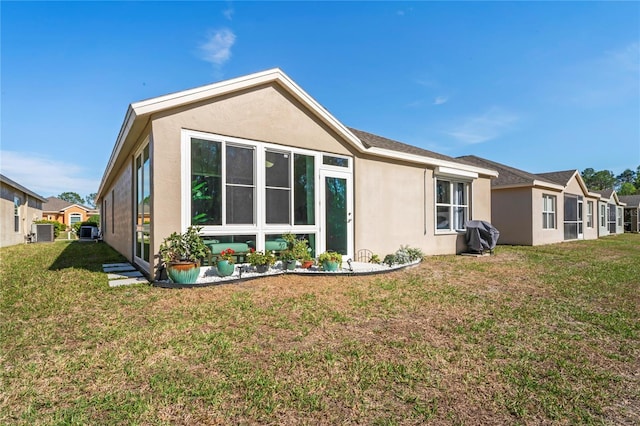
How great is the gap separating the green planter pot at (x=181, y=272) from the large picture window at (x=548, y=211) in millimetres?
17519

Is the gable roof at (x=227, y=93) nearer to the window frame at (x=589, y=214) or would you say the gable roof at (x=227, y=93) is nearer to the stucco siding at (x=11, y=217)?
the stucco siding at (x=11, y=217)

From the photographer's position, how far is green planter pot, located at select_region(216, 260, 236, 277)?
6.14 meters

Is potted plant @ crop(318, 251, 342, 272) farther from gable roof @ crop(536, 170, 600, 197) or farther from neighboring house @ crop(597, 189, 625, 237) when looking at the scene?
neighboring house @ crop(597, 189, 625, 237)

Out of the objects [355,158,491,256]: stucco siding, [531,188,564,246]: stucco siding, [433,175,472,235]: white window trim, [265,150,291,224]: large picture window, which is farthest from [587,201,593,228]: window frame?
[265,150,291,224]: large picture window

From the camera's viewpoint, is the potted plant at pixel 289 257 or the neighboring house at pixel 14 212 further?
the neighboring house at pixel 14 212

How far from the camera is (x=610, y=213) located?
94.6ft

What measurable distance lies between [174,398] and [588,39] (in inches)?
498

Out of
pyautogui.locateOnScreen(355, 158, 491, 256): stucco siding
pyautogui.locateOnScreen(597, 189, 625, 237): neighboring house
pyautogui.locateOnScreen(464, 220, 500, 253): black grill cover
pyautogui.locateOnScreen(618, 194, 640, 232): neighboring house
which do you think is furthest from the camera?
pyautogui.locateOnScreen(618, 194, 640, 232): neighboring house

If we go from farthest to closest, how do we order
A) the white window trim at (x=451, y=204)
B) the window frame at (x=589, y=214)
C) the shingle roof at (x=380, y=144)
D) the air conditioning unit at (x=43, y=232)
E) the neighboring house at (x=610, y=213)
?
1. the neighboring house at (x=610, y=213)
2. the window frame at (x=589, y=214)
3. the air conditioning unit at (x=43, y=232)
4. the white window trim at (x=451, y=204)
5. the shingle roof at (x=380, y=144)

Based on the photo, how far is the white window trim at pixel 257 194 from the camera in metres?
6.20

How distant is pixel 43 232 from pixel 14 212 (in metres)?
3.55

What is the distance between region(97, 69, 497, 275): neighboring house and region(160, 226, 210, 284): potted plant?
0.96ft

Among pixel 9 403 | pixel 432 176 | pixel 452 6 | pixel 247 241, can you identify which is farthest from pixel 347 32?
pixel 9 403

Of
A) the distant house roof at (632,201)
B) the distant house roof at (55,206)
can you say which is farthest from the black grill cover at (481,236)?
the distant house roof at (55,206)
